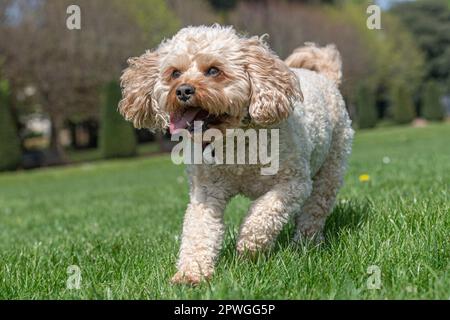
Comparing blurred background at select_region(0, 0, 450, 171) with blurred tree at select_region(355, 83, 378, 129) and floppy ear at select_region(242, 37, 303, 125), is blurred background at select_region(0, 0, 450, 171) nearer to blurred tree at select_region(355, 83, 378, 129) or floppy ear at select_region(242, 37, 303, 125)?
blurred tree at select_region(355, 83, 378, 129)

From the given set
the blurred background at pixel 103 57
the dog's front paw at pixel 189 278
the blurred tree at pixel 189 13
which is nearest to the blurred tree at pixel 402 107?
the blurred background at pixel 103 57

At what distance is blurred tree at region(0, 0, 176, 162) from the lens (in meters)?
28.0

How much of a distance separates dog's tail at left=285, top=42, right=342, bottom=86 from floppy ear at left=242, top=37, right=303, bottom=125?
168 centimetres

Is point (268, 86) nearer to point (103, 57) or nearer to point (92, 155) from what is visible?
point (103, 57)

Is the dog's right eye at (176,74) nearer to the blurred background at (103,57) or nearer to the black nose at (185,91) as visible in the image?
→ the black nose at (185,91)

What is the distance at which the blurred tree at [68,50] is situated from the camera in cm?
2805

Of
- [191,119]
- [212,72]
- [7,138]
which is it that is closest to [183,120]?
[191,119]

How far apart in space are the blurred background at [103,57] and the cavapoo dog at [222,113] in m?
19.2

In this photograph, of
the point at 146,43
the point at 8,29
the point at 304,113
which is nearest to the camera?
the point at 304,113

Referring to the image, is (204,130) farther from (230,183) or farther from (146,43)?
(146,43)

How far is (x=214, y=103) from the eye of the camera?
11.2ft

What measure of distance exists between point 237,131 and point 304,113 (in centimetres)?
67
